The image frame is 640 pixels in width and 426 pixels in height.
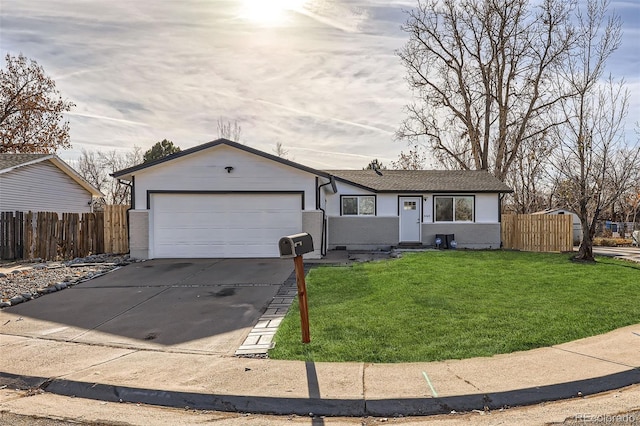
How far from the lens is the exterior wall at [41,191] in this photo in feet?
64.3

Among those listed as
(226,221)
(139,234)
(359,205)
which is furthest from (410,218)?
(139,234)

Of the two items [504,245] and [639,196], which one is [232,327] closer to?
[504,245]

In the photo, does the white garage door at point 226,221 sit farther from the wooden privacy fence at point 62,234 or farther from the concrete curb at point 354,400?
the concrete curb at point 354,400

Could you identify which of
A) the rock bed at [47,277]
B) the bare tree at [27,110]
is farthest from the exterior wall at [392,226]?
the bare tree at [27,110]

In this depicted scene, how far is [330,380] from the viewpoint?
14.7ft

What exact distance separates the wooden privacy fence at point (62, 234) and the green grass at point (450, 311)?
9688mm

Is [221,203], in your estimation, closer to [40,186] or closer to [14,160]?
[14,160]

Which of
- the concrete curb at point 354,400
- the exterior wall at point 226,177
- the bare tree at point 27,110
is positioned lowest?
the concrete curb at point 354,400

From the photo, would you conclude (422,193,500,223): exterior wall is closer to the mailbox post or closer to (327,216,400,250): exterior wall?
(327,216,400,250): exterior wall

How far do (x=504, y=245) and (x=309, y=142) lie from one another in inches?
579

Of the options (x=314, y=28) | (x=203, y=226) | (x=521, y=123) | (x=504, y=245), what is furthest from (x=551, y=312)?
(x=521, y=123)

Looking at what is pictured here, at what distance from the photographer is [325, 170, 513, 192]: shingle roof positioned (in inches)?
777

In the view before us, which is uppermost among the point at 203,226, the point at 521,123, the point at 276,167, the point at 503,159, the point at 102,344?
the point at 521,123

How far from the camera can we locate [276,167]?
15.3m
